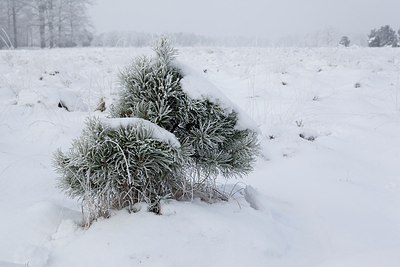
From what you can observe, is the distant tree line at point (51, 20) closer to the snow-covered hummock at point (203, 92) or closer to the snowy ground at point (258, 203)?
the snowy ground at point (258, 203)

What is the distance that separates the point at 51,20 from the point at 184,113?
36259 millimetres

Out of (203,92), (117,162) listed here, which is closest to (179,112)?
Result: (203,92)

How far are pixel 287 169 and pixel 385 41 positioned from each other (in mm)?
34100

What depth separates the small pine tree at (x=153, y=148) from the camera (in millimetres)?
1945

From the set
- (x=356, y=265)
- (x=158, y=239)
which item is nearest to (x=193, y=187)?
(x=158, y=239)

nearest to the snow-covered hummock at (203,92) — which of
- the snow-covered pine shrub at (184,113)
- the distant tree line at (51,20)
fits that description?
the snow-covered pine shrub at (184,113)

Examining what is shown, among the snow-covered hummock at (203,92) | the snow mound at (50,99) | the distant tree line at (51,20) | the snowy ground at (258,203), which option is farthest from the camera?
the distant tree line at (51,20)

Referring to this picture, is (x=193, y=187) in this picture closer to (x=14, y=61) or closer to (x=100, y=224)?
(x=100, y=224)

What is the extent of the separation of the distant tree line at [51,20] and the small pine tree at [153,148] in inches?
1364

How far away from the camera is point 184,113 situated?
7.26 ft

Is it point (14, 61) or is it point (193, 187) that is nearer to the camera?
point (193, 187)

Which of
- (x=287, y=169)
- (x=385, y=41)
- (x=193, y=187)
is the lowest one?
(x=287, y=169)

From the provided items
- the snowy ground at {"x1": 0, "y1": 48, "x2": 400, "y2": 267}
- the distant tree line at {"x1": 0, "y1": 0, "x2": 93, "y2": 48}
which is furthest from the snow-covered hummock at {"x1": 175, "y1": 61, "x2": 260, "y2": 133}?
the distant tree line at {"x1": 0, "y1": 0, "x2": 93, "y2": 48}

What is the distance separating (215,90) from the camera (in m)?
2.25
